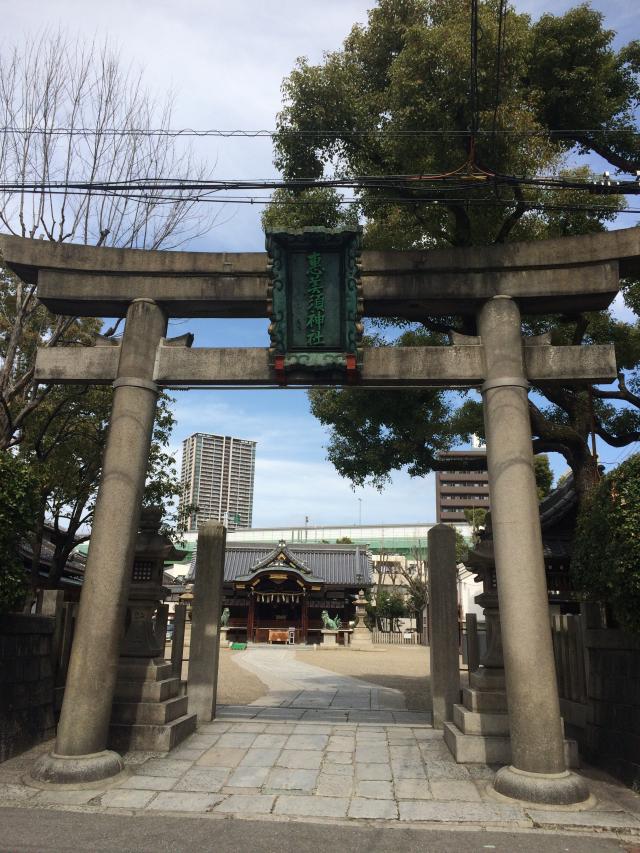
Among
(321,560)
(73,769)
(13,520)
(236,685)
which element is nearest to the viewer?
(73,769)

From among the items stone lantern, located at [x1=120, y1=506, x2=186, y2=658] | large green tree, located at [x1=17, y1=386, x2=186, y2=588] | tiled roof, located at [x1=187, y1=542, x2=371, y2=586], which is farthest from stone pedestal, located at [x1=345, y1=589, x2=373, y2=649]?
stone lantern, located at [x1=120, y1=506, x2=186, y2=658]

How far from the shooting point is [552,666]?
631 cm

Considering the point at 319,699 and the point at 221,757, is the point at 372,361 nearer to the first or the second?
the point at 221,757

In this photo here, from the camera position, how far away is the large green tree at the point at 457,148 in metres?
9.53

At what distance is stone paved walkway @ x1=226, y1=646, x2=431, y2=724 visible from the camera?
991cm

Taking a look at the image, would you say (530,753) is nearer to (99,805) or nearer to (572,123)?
(99,805)

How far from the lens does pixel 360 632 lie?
106 ft

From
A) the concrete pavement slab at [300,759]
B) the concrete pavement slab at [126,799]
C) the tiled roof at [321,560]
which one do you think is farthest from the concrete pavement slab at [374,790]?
the tiled roof at [321,560]

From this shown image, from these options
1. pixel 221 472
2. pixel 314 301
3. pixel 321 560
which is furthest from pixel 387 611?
pixel 221 472

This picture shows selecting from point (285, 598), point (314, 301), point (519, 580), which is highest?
point (314, 301)

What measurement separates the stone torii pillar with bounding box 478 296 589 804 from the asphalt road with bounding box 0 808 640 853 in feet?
3.08

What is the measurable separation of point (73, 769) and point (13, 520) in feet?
8.87

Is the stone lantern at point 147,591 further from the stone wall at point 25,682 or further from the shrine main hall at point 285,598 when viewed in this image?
the shrine main hall at point 285,598

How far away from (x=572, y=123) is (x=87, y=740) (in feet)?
44.1
